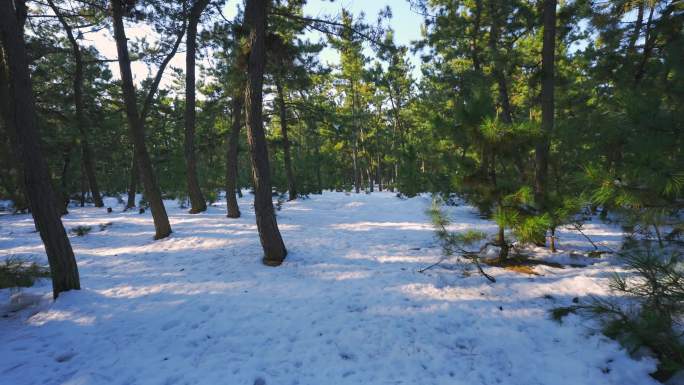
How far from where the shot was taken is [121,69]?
24.4 feet

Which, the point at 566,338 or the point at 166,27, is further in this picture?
the point at 166,27

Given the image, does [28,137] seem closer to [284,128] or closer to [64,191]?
[284,128]

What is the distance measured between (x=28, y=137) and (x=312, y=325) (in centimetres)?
482

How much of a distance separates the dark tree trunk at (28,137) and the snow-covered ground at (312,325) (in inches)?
37.8

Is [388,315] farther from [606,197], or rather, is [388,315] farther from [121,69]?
[121,69]

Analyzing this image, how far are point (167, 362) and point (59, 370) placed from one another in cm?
110

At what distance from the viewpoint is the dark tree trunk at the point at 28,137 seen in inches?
161

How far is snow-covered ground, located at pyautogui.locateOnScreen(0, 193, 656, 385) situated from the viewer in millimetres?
2996

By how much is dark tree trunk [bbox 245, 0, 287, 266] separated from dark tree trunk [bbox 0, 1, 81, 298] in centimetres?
306

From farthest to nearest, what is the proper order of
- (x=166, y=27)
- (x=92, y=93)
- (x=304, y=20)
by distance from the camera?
1. (x=92, y=93)
2. (x=166, y=27)
3. (x=304, y=20)

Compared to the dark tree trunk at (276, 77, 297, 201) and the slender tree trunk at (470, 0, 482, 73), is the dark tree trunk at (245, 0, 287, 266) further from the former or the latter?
the slender tree trunk at (470, 0, 482, 73)

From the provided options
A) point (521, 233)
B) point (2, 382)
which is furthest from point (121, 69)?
point (521, 233)

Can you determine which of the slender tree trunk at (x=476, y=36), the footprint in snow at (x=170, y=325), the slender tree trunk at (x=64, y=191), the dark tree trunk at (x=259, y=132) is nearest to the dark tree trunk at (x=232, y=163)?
the dark tree trunk at (x=259, y=132)

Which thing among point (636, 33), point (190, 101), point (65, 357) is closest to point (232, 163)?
point (190, 101)
